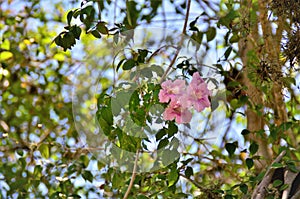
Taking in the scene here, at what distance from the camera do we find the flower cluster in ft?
3.91

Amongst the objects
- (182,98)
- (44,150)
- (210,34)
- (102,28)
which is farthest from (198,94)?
(44,150)

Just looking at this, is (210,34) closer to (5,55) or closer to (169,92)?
(169,92)

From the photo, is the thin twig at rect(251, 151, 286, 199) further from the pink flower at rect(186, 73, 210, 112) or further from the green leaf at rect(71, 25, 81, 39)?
the green leaf at rect(71, 25, 81, 39)

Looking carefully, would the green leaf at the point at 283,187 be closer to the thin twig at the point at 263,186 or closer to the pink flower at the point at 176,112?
the thin twig at the point at 263,186

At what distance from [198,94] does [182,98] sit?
30mm

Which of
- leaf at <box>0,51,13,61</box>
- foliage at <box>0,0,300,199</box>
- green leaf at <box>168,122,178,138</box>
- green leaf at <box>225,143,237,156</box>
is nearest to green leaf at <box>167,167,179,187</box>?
foliage at <box>0,0,300,199</box>

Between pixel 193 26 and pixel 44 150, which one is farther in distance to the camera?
pixel 44 150

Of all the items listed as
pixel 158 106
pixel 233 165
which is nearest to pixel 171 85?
pixel 158 106

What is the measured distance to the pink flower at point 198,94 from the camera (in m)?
1.20

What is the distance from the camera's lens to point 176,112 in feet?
3.94

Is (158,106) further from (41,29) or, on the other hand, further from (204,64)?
(41,29)

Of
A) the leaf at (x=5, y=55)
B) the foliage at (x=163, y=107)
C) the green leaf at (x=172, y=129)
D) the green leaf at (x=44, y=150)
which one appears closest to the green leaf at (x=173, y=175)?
the foliage at (x=163, y=107)

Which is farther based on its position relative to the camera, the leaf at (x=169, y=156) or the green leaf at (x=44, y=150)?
the green leaf at (x=44, y=150)

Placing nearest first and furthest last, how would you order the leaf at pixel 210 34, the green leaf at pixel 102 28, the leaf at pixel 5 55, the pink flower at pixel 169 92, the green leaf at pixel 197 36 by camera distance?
the pink flower at pixel 169 92 → the green leaf at pixel 102 28 → the green leaf at pixel 197 36 → the leaf at pixel 210 34 → the leaf at pixel 5 55
